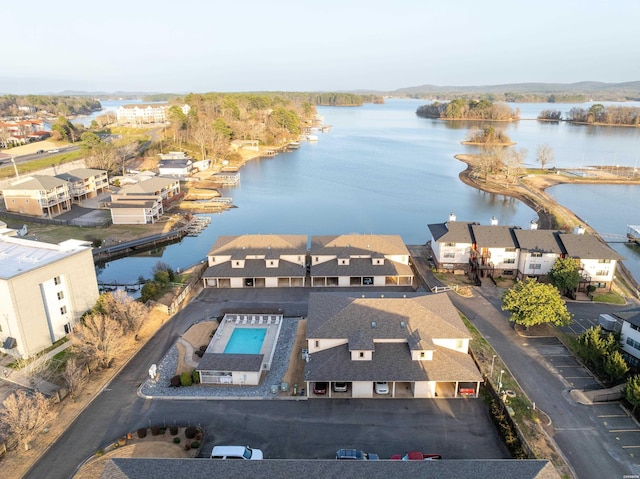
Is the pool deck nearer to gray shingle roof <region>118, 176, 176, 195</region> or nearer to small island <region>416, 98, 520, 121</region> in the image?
gray shingle roof <region>118, 176, 176, 195</region>

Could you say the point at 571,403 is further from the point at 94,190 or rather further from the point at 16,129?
the point at 16,129

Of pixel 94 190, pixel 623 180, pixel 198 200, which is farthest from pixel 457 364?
pixel 623 180

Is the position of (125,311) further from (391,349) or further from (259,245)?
(391,349)

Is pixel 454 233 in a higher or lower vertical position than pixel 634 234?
higher

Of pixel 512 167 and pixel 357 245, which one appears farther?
pixel 512 167

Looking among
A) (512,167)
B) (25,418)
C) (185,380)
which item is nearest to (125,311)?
(185,380)
